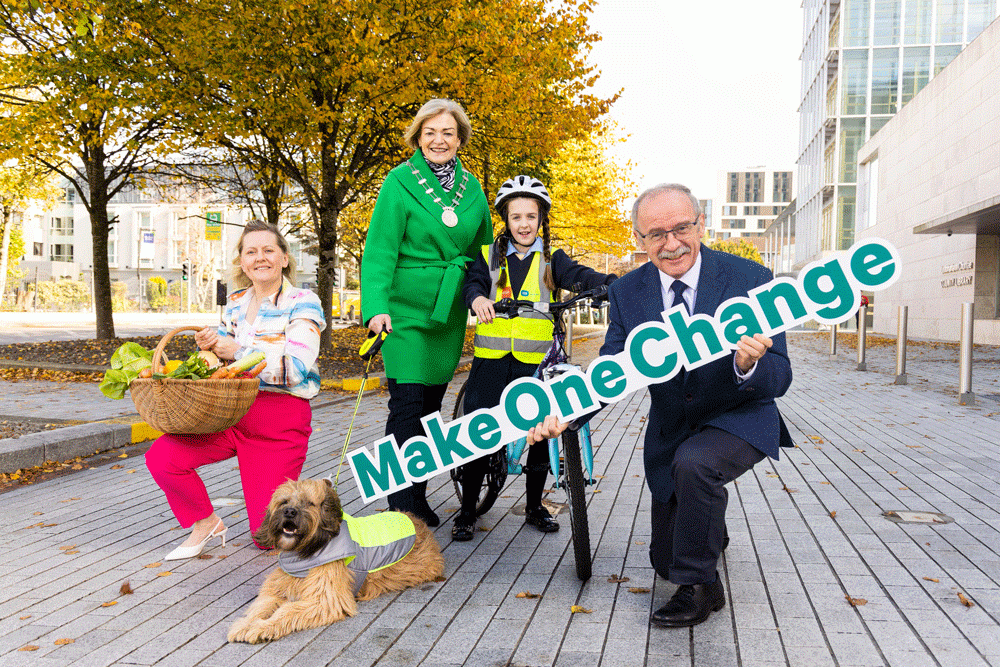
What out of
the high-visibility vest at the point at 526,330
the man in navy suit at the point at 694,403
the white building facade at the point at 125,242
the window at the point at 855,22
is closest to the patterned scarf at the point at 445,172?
the high-visibility vest at the point at 526,330

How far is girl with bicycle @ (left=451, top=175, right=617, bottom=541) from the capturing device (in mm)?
4359

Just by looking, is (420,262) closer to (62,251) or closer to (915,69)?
(915,69)

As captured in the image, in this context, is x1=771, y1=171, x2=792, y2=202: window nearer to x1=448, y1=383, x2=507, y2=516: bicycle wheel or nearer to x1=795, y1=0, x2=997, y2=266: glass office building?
x1=795, y1=0, x2=997, y2=266: glass office building

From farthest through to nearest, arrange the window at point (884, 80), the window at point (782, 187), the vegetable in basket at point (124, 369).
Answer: the window at point (782, 187) → the window at point (884, 80) → the vegetable in basket at point (124, 369)

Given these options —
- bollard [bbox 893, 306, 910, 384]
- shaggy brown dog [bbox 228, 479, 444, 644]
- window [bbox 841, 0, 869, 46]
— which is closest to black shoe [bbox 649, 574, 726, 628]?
shaggy brown dog [bbox 228, 479, 444, 644]

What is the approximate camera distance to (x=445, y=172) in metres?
4.54

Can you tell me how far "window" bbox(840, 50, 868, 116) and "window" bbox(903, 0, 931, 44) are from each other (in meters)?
2.64

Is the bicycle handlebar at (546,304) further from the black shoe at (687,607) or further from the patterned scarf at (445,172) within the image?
the black shoe at (687,607)

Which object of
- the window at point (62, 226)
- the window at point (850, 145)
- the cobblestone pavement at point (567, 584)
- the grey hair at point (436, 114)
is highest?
the window at point (850, 145)

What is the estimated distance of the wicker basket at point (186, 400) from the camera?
3607 mm

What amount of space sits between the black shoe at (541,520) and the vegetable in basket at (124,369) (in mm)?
2297

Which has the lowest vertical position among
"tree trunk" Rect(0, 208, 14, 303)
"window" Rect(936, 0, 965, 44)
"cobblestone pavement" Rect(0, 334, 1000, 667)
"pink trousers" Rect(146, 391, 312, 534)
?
"cobblestone pavement" Rect(0, 334, 1000, 667)

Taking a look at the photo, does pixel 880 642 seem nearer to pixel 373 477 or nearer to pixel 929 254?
pixel 373 477

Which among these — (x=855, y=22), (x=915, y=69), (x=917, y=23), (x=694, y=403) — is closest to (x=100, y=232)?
(x=694, y=403)
